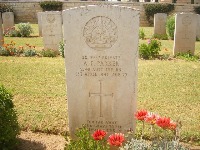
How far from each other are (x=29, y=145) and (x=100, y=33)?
2095 millimetres

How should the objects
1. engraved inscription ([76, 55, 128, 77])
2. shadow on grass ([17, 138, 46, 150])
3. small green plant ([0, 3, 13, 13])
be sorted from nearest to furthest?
engraved inscription ([76, 55, 128, 77]) → shadow on grass ([17, 138, 46, 150]) → small green plant ([0, 3, 13, 13])

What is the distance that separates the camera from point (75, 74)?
3588 mm

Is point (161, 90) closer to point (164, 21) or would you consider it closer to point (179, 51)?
point (179, 51)

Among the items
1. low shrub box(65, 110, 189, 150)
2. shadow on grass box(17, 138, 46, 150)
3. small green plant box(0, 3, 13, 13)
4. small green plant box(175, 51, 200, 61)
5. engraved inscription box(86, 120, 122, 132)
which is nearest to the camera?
low shrub box(65, 110, 189, 150)

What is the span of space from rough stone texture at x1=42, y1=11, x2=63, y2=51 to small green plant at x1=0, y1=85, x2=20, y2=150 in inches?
314

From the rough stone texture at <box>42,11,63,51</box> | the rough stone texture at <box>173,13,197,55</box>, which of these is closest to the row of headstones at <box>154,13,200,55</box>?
the rough stone texture at <box>173,13,197,55</box>

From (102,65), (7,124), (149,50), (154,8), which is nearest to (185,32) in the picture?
(149,50)

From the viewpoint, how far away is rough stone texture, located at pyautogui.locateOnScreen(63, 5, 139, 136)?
3.38 meters

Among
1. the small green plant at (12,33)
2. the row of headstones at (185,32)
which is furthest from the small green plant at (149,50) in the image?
the small green plant at (12,33)

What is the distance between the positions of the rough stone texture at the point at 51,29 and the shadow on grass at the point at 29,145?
7.74m

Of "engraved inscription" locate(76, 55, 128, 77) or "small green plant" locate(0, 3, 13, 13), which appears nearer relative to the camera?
"engraved inscription" locate(76, 55, 128, 77)

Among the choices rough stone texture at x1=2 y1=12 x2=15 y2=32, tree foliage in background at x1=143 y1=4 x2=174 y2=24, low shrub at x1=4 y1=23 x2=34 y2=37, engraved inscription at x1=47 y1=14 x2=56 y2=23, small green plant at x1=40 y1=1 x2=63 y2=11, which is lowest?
low shrub at x1=4 y1=23 x2=34 y2=37

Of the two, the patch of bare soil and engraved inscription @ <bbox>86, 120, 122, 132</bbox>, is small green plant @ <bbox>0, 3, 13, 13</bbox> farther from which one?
engraved inscription @ <bbox>86, 120, 122, 132</bbox>

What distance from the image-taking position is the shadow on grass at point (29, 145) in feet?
13.0
